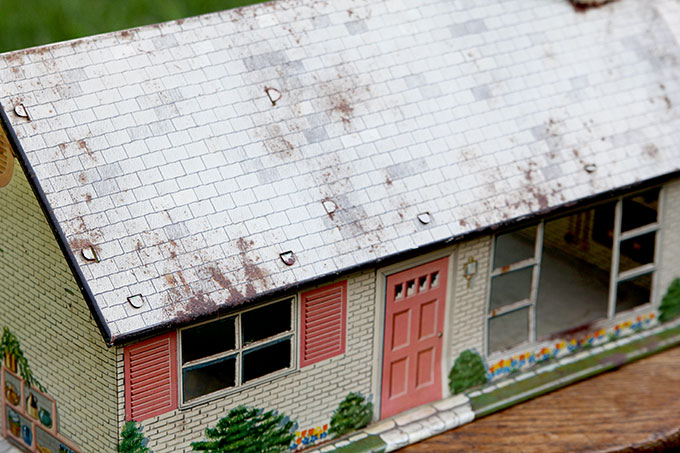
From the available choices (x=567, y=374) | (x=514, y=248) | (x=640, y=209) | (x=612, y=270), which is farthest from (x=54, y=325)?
(x=640, y=209)

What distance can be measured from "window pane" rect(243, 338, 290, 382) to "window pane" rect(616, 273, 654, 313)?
4.47 m

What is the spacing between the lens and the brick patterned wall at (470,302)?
11094 mm

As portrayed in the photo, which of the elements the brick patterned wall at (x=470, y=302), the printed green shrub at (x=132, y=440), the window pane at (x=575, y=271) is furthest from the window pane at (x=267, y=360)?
the window pane at (x=575, y=271)

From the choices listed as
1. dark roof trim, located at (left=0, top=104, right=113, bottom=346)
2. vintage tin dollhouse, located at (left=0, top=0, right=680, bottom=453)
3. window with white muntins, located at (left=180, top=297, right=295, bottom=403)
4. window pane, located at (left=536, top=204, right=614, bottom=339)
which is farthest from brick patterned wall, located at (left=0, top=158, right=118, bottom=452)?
window pane, located at (left=536, top=204, right=614, bottom=339)

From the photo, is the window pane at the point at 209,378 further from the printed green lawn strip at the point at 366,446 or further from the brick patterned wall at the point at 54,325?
the printed green lawn strip at the point at 366,446

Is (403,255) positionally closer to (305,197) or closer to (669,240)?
(305,197)

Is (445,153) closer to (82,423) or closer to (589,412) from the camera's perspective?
(589,412)

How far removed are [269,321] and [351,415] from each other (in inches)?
57.3

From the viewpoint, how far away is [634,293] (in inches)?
519

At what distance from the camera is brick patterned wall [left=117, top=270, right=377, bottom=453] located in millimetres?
9766

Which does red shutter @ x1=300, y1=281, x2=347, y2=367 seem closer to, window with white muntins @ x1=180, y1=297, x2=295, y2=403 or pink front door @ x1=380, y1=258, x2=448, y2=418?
window with white muntins @ x1=180, y1=297, x2=295, y2=403

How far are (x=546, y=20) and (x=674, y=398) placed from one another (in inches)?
169

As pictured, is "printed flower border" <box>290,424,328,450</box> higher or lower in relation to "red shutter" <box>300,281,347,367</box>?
lower

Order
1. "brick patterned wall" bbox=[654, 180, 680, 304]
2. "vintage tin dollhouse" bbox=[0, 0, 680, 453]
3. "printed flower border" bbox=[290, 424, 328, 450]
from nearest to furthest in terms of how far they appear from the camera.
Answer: "vintage tin dollhouse" bbox=[0, 0, 680, 453]
"printed flower border" bbox=[290, 424, 328, 450]
"brick patterned wall" bbox=[654, 180, 680, 304]
